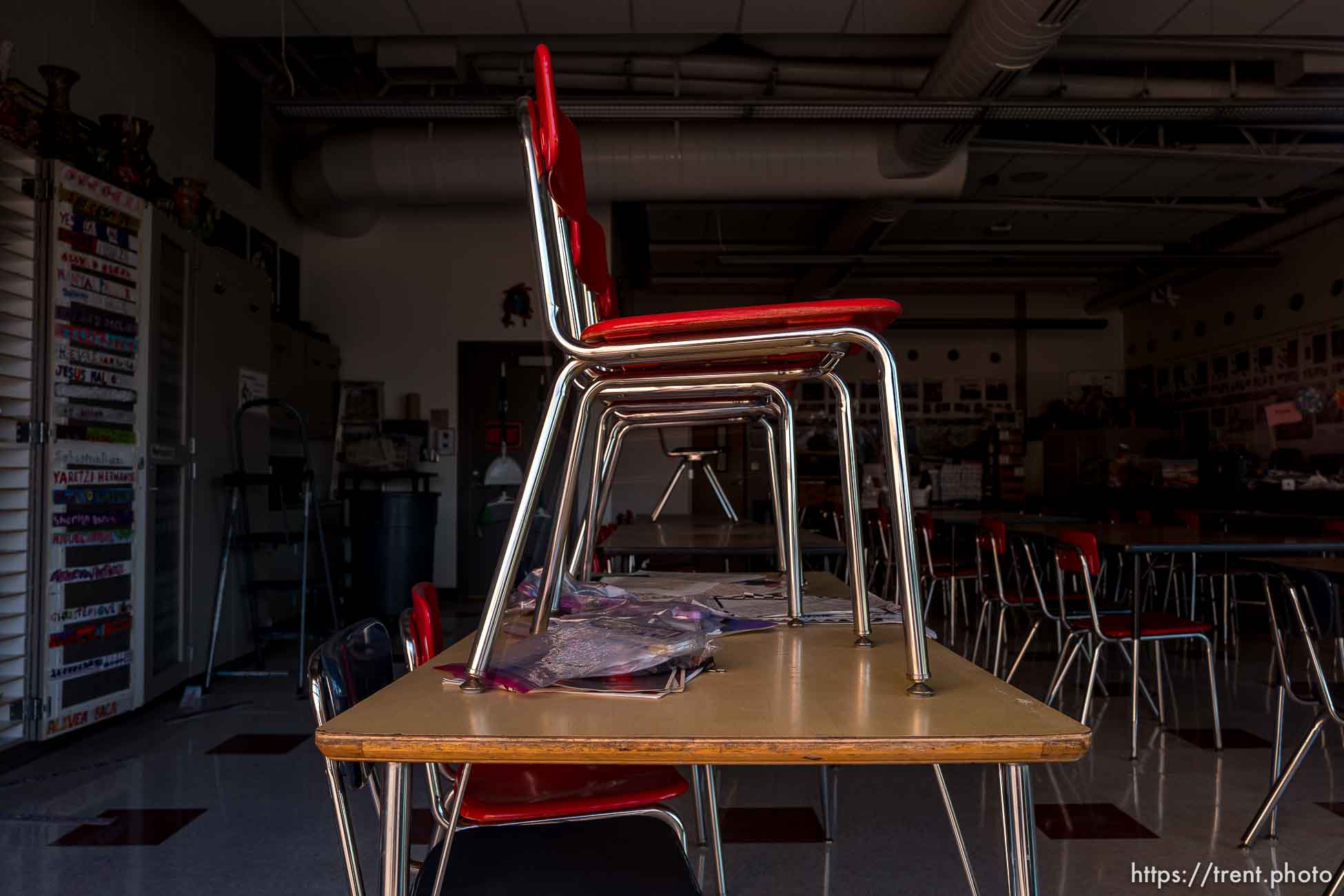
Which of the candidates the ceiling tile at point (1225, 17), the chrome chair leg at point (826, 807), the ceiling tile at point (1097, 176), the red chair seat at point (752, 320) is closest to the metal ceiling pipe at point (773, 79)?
the ceiling tile at point (1225, 17)

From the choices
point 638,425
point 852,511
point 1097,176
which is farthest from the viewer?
point 1097,176

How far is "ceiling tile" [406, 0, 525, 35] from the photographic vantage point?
4727 mm

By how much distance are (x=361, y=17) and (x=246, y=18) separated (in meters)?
0.59

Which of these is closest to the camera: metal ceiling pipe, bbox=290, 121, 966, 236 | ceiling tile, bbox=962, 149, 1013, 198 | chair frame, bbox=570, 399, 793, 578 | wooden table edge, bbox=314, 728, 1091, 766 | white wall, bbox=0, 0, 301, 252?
wooden table edge, bbox=314, 728, 1091, 766

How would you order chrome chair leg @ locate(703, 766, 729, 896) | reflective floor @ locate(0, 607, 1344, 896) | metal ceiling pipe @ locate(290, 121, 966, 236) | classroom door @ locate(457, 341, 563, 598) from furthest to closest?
classroom door @ locate(457, 341, 563, 598), metal ceiling pipe @ locate(290, 121, 966, 236), reflective floor @ locate(0, 607, 1344, 896), chrome chair leg @ locate(703, 766, 729, 896)

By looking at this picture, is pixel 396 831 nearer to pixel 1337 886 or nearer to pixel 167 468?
pixel 1337 886

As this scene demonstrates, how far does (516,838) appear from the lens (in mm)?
1089

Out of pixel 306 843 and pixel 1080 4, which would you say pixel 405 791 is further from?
pixel 1080 4

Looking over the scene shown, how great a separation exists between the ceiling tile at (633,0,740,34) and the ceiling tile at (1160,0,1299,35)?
235 cm

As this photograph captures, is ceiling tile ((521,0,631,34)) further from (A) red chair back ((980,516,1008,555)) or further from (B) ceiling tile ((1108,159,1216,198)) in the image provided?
(B) ceiling tile ((1108,159,1216,198))

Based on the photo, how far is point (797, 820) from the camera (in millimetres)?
2357

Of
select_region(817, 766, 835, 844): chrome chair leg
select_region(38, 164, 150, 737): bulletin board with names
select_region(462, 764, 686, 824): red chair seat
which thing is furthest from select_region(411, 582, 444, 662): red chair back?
select_region(38, 164, 150, 737): bulletin board with names

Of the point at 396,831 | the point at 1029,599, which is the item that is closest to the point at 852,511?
the point at 396,831

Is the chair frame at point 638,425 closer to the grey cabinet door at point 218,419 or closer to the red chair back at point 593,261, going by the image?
the red chair back at point 593,261
